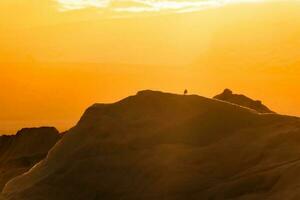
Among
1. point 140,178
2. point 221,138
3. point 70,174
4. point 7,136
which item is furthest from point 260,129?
point 7,136

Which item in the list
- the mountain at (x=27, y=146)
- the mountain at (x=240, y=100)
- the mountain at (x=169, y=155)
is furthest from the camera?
the mountain at (x=27, y=146)

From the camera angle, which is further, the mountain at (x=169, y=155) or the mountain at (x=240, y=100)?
the mountain at (x=240, y=100)

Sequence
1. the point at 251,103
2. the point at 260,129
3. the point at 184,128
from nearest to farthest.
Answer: the point at 260,129 → the point at 184,128 → the point at 251,103

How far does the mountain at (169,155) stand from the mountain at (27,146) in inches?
3185

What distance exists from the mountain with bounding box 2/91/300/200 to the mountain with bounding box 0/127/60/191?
80890 mm

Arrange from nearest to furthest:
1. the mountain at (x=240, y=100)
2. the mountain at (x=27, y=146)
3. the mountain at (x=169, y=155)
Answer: the mountain at (x=169, y=155) < the mountain at (x=240, y=100) < the mountain at (x=27, y=146)

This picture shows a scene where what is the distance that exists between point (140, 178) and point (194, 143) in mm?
5680

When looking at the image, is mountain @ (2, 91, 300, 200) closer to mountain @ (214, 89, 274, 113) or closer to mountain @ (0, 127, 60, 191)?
mountain @ (214, 89, 274, 113)

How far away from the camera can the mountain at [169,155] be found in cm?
3788

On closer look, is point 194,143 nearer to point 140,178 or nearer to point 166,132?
point 166,132

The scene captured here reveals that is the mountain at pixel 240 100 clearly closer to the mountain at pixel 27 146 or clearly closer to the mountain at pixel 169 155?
the mountain at pixel 27 146

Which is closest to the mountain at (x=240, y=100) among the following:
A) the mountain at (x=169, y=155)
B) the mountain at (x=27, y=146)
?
the mountain at (x=27, y=146)

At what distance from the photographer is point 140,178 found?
1666 inches

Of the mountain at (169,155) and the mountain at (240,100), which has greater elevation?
the mountain at (240,100)
